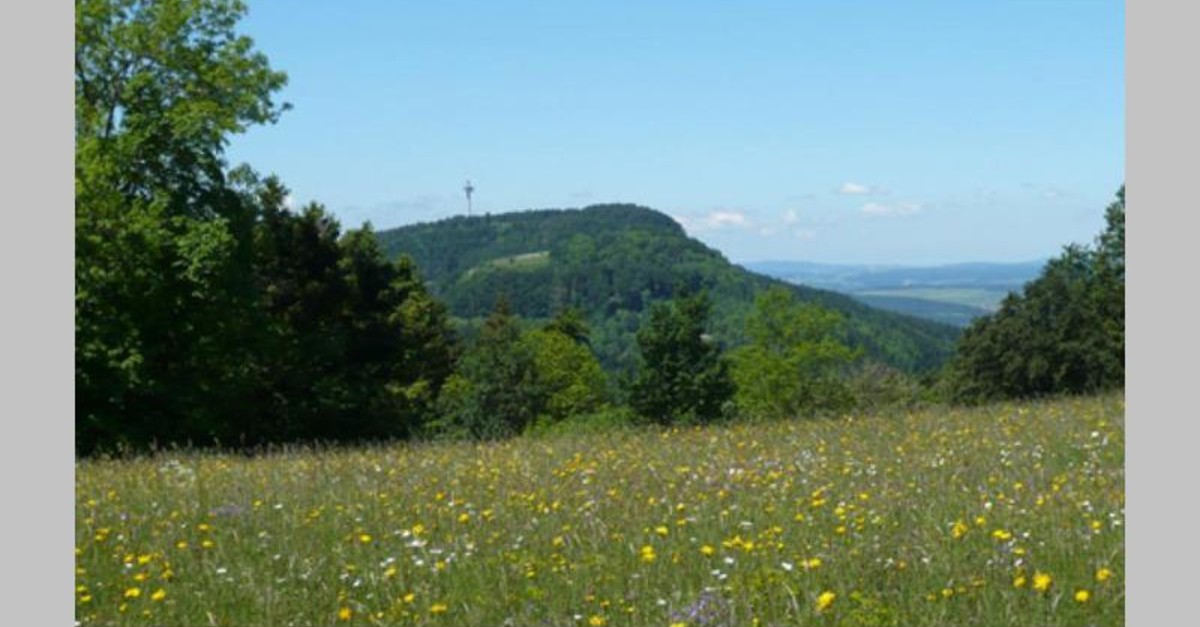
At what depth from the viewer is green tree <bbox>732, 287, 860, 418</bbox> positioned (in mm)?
66500

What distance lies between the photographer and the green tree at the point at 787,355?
66.5m

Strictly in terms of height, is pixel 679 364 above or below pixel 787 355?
below

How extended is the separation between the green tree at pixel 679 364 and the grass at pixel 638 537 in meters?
50.1

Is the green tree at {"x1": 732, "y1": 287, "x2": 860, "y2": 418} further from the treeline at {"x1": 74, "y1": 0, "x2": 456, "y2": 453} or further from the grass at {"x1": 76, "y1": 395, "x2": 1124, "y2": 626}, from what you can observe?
the grass at {"x1": 76, "y1": 395, "x2": 1124, "y2": 626}

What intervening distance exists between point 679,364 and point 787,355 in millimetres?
8596

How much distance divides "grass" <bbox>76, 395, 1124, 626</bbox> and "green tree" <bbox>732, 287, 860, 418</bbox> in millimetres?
54888

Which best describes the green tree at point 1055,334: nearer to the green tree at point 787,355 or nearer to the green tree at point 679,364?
the green tree at point 787,355

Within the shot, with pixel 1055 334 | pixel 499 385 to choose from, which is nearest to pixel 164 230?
pixel 499 385

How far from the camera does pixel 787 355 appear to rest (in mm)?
68250

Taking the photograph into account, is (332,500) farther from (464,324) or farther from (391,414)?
(464,324)

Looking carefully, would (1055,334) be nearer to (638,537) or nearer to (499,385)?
(499,385)

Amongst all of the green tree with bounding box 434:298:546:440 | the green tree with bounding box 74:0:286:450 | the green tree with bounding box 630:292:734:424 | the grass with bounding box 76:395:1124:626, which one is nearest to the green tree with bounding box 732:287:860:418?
the green tree with bounding box 630:292:734:424

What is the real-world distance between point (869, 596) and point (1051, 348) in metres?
55.8

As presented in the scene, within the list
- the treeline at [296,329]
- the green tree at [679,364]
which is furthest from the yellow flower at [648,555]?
the green tree at [679,364]
